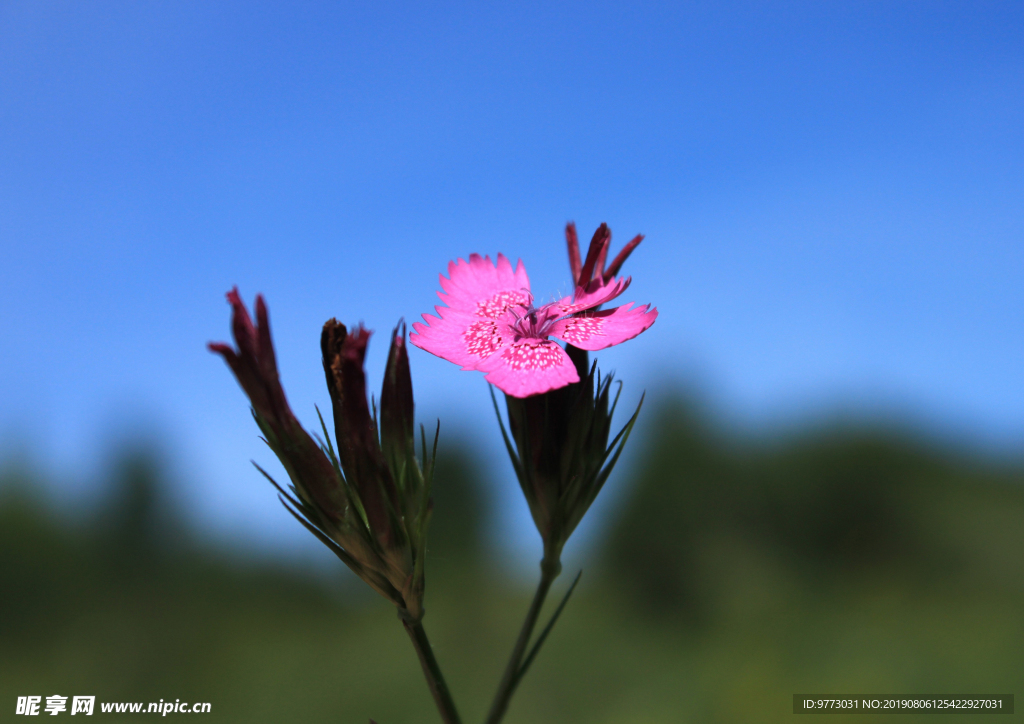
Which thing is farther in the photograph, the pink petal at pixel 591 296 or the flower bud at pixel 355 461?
the pink petal at pixel 591 296

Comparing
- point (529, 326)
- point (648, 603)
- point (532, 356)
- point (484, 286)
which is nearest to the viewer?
point (532, 356)

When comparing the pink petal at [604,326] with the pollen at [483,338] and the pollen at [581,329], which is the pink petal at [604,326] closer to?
the pollen at [581,329]

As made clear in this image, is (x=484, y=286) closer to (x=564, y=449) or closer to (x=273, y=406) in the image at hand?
(x=564, y=449)

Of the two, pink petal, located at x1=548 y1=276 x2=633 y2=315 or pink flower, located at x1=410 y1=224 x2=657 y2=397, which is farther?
pink petal, located at x1=548 y1=276 x2=633 y2=315

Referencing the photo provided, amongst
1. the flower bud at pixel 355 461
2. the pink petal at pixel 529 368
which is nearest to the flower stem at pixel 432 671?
the flower bud at pixel 355 461

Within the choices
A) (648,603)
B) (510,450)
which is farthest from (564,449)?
(648,603)

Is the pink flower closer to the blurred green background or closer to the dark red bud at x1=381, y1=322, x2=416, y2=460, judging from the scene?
the dark red bud at x1=381, y1=322, x2=416, y2=460

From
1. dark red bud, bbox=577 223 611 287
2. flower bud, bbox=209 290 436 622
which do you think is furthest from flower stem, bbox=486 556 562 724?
dark red bud, bbox=577 223 611 287

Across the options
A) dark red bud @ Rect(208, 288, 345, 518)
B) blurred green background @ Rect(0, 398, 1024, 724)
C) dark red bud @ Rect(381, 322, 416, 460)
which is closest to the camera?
dark red bud @ Rect(208, 288, 345, 518)
